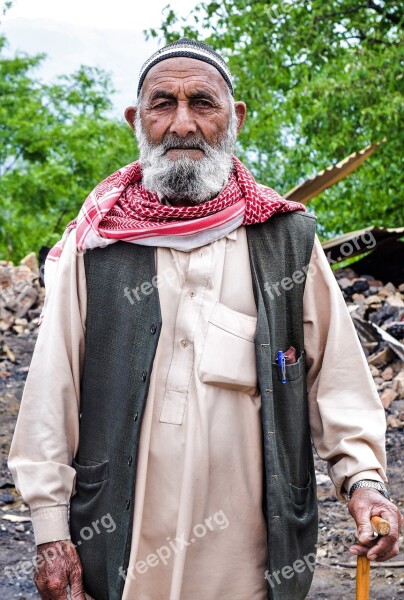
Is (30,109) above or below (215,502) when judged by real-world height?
above

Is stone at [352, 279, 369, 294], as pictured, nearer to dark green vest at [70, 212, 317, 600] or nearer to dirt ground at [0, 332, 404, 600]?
dirt ground at [0, 332, 404, 600]

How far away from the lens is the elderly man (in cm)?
223

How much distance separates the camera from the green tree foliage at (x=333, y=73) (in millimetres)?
10750

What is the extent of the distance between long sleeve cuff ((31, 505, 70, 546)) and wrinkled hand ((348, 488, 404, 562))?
0.77 m

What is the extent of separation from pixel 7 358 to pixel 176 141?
6756mm

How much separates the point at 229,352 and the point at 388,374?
5.46 m

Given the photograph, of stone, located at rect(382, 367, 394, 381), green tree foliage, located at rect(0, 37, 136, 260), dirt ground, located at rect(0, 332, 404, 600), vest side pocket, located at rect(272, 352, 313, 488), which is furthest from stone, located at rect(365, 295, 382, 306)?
green tree foliage, located at rect(0, 37, 136, 260)

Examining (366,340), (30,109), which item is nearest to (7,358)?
(366,340)

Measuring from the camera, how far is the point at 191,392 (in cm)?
226

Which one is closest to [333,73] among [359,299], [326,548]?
[359,299]

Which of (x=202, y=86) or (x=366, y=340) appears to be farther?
(x=366, y=340)

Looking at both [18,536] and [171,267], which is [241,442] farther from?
[18,536]

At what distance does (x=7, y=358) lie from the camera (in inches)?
346

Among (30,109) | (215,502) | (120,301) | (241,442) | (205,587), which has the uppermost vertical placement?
(30,109)
